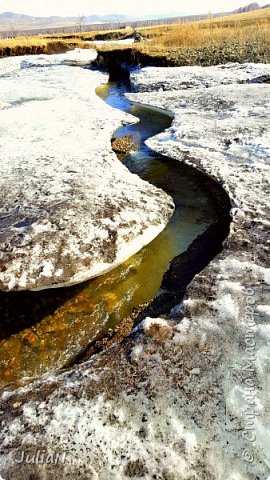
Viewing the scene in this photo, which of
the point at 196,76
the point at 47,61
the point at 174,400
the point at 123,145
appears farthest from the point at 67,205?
the point at 47,61

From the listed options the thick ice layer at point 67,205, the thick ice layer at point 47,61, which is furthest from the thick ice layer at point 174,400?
the thick ice layer at point 47,61

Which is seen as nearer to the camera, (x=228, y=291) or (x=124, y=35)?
(x=228, y=291)

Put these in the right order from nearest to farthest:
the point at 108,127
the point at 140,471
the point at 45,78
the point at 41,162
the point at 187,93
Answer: the point at 140,471
the point at 41,162
the point at 108,127
the point at 187,93
the point at 45,78

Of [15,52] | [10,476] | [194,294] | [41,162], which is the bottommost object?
[10,476]

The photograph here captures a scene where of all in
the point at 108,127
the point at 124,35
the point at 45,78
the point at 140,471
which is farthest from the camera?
the point at 124,35

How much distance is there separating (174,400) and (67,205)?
299cm

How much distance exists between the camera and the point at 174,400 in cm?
287

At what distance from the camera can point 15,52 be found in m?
25.1

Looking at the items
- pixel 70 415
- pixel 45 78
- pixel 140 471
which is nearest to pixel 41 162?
pixel 70 415

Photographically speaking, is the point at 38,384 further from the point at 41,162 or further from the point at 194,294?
the point at 41,162

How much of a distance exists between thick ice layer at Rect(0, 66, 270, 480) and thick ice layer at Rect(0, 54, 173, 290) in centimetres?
108

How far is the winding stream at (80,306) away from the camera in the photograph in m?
3.84

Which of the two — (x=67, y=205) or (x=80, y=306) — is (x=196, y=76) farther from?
(x=80, y=306)

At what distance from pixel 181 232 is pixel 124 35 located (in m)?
31.1
